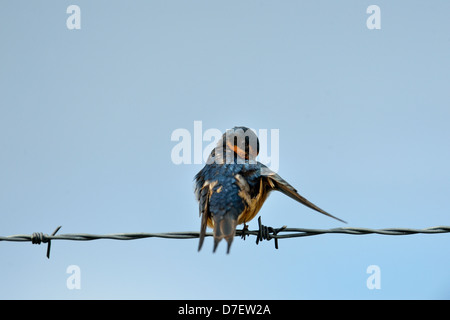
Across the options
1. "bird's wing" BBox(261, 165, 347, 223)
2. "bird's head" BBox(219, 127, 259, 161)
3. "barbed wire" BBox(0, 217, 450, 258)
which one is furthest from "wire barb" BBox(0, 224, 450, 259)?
"bird's head" BBox(219, 127, 259, 161)

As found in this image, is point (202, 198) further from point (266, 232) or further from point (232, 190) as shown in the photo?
point (266, 232)

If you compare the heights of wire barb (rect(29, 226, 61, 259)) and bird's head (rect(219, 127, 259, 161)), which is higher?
bird's head (rect(219, 127, 259, 161))

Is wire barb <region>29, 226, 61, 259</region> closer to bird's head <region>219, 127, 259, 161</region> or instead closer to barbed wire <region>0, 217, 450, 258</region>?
barbed wire <region>0, 217, 450, 258</region>

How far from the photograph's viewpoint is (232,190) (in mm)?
5559

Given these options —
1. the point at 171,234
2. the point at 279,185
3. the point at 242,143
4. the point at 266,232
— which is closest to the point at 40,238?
the point at 171,234

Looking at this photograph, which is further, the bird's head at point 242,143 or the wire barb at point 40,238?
the bird's head at point 242,143

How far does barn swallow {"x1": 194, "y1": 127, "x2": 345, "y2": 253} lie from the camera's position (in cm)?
524

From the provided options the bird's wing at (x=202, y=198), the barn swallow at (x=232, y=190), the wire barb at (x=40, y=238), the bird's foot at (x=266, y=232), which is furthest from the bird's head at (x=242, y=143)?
the wire barb at (x=40, y=238)

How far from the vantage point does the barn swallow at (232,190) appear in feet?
17.2

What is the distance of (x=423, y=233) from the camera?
4.50 metres

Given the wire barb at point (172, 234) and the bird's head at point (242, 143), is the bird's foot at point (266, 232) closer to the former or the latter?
the wire barb at point (172, 234)

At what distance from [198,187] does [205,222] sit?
84cm

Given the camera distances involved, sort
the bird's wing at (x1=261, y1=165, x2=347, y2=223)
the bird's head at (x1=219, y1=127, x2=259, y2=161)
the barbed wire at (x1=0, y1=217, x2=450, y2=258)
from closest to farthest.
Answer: the barbed wire at (x1=0, y1=217, x2=450, y2=258) → the bird's wing at (x1=261, y1=165, x2=347, y2=223) → the bird's head at (x1=219, y1=127, x2=259, y2=161)
